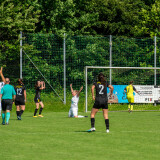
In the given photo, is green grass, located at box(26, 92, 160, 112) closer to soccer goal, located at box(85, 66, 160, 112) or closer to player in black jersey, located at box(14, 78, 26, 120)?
soccer goal, located at box(85, 66, 160, 112)

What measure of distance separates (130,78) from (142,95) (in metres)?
2.30

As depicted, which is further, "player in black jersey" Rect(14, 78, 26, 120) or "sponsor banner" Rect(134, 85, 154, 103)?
"sponsor banner" Rect(134, 85, 154, 103)

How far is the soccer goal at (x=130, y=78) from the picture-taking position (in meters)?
31.9

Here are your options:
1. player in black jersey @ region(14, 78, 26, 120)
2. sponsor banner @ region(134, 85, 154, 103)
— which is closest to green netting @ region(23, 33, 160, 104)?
sponsor banner @ region(134, 85, 154, 103)

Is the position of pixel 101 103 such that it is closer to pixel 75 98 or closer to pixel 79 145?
pixel 79 145

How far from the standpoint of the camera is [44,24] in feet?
142

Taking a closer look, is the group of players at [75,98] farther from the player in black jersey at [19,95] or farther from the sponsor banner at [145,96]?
the sponsor banner at [145,96]

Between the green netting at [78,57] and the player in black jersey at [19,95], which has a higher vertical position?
the green netting at [78,57]

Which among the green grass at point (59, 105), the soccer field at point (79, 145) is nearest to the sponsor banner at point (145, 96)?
the green grass at point (59, 105)

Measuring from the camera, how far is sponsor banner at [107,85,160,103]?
3191 cm

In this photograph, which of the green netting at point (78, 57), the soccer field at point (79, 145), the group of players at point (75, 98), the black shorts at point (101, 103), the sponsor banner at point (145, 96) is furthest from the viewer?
the green netting at point (78, 57)

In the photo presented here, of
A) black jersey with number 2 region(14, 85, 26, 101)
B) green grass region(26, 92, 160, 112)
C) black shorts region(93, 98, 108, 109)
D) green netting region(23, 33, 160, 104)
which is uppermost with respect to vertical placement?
green netting region(23, 33, 160, 104)

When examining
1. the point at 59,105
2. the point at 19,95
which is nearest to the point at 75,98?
the point at 19,95

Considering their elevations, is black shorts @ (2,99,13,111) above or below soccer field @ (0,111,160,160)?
above
